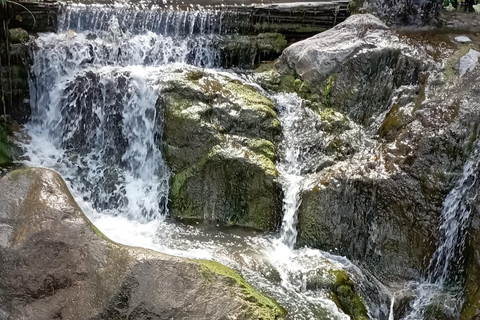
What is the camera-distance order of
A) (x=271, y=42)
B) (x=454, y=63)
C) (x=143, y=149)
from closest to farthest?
(x=454, y=63) < (x=143, y=149) < (x=271, y=42)

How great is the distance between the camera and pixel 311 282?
5719 millimetres

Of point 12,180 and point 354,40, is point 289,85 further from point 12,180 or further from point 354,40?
point 12,180

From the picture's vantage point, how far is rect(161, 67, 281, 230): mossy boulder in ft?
23.2

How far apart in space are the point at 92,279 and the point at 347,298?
2972 mm

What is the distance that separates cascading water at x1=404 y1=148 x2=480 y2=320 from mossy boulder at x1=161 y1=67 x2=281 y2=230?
7.31 feet

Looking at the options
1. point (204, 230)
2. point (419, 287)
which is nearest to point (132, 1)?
point (204, 230)

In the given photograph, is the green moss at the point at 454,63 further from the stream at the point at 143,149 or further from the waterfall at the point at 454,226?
the stream at the point at 143,149

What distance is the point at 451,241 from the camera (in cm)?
604

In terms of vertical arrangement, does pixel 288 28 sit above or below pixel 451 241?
above

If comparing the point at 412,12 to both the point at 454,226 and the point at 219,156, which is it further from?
the point at 219,156

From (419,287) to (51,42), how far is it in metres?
7.14

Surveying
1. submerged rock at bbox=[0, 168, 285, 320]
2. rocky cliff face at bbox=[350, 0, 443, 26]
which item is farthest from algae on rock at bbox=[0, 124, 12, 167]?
rocky cliff face at bbox=[350, 0, 443, 26]

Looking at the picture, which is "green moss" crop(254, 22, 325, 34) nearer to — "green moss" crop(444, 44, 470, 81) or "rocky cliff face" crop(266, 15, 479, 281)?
"rocky cliff face" crop(266, 15, 479, 281)

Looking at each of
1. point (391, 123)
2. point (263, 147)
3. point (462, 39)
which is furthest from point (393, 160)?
point (462, 39)
